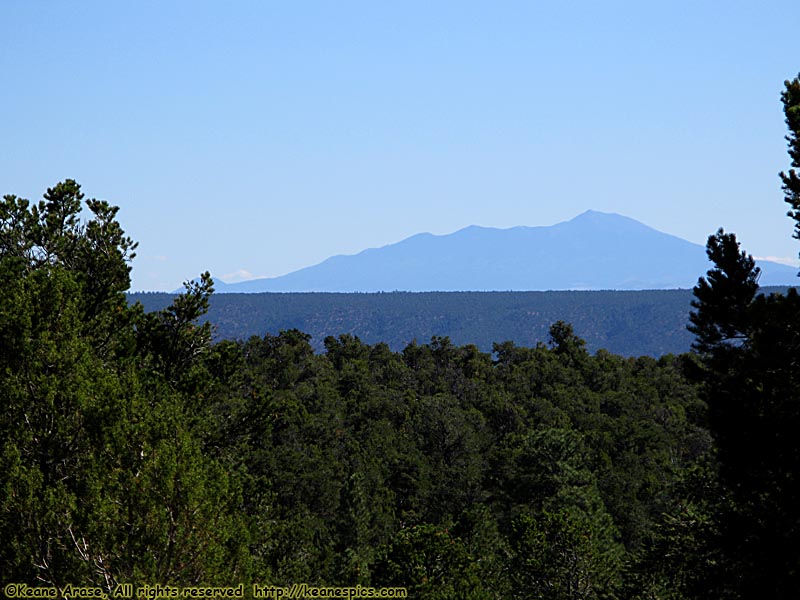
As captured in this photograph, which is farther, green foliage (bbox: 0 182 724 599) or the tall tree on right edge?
the tall tree on right edge

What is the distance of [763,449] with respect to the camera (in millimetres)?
19031

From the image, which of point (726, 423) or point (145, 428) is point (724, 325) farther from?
point (145, 428)

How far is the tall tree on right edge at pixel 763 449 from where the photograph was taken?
59.3 ft

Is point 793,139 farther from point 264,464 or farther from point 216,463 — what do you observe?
point 264,464

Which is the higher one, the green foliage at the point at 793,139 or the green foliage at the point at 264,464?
the green foliage at the point at 793,139

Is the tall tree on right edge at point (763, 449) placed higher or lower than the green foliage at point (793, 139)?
lower

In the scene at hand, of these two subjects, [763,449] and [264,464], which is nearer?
[763,449]

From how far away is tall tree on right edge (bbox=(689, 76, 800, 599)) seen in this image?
712 inches

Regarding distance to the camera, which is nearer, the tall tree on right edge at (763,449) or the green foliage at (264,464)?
the green foliage at (264,464)

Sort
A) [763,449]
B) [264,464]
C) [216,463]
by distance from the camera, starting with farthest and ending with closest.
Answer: [264,464]
[763,449]
[216,463]

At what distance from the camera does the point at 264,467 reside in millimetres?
53375

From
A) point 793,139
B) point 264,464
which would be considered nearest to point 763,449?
point 793,139

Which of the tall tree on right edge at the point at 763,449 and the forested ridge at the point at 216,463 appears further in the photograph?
the tall tree on right edge at the point at 763,449

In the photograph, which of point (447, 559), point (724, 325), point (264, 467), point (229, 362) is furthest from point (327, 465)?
point (724, 325)
